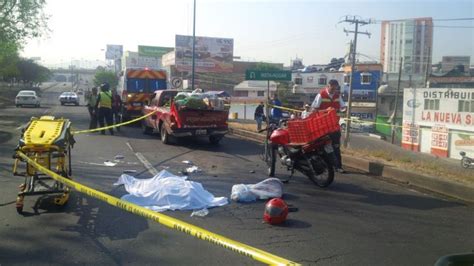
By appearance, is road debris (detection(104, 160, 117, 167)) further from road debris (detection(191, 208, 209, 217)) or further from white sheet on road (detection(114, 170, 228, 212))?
road debris (detection(191, 208, 209, 217))

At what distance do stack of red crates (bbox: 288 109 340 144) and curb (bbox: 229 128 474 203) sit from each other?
1.70 metres

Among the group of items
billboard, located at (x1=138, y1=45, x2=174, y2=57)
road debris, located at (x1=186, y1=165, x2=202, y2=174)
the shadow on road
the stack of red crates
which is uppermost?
billboard, located at (x1=138, y1=45, x2=174, y2=57)

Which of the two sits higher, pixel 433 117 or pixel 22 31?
pixel 22 31

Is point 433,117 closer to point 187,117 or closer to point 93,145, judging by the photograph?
point 187,117

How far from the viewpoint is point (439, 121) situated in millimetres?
24594

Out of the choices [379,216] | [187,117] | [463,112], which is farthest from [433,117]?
[379,216]

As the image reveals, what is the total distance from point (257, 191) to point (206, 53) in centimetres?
5902

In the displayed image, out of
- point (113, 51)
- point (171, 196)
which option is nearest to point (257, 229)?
point (171, 196)

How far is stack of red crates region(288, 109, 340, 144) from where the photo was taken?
809 cm

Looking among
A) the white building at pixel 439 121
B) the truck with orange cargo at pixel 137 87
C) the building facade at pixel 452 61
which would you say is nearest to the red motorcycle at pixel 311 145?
the truck with orange cargo at pixel 137 87

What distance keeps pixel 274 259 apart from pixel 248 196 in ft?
13.1

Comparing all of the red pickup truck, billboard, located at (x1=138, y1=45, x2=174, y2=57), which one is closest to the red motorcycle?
the red pickup truck

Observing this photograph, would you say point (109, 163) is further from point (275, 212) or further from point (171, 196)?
point (275, 212)

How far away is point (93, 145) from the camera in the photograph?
13.6 meters
